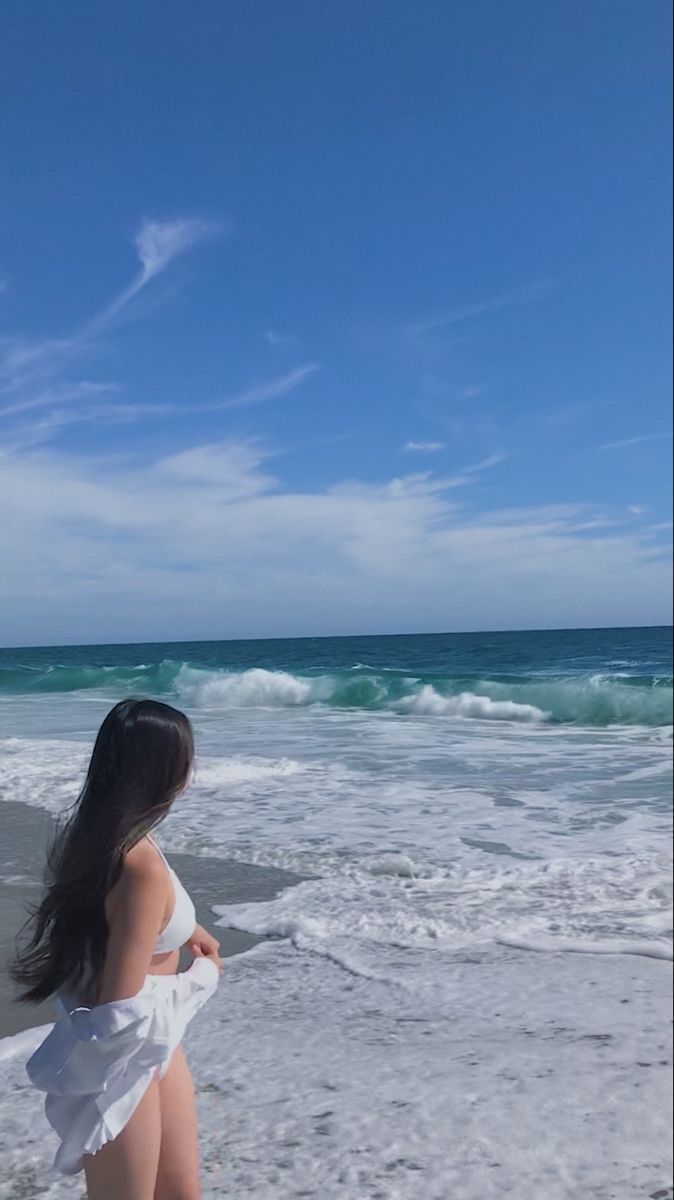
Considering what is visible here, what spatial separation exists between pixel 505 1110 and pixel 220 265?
2497mm

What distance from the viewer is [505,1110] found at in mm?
2449

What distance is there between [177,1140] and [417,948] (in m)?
2.24

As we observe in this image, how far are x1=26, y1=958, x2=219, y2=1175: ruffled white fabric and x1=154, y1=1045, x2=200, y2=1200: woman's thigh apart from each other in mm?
130

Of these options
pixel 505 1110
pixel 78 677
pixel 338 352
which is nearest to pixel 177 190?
pixel 338 352

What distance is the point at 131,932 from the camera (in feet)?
4.76

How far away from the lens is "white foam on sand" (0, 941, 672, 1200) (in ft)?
7.22

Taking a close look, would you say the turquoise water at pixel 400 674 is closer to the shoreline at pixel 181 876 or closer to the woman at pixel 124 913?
the shoreline at pixel 181 876

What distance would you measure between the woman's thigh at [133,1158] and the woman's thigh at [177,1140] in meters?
0.07

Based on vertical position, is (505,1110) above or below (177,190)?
below

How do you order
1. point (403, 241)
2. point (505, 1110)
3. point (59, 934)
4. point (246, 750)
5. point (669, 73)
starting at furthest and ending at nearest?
1. point (246, 750)
2. point (403, 241)
3. point (669, 73)
4. point (505, 1110)
5. point (59, 934)

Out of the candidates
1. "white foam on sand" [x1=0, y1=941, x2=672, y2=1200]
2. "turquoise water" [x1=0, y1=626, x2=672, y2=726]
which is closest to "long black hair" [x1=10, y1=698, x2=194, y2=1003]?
"white foam on sand" [x1=0, y1=941, x2=672, y2=1200]

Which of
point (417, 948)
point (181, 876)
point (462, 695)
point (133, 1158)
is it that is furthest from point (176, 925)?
point (462, 695)

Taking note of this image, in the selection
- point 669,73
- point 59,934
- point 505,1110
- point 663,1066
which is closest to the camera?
point 59,934

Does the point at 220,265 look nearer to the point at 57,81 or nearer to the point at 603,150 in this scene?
the point at 57,81
